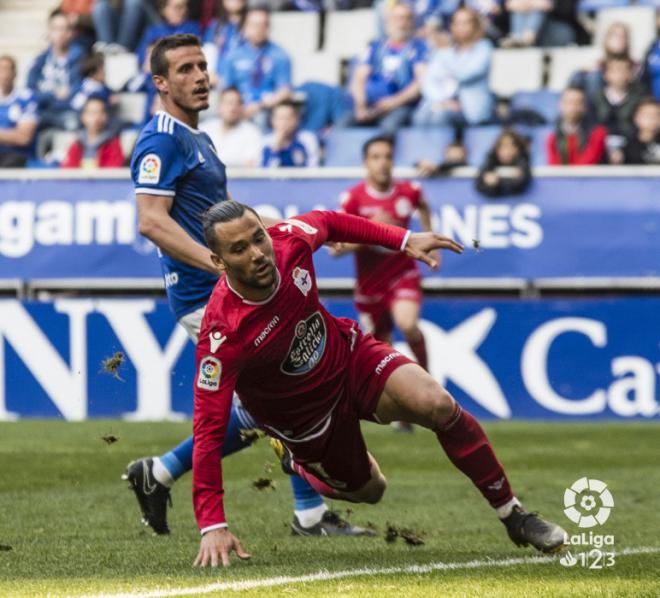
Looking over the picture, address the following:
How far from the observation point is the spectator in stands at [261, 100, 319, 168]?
15859 mm

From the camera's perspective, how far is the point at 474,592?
556 cm

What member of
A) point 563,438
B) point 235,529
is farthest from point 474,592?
point 563,438

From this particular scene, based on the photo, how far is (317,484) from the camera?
7.14 metres

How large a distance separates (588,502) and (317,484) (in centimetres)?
244

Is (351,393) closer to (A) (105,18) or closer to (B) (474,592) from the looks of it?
(B) (474,592)

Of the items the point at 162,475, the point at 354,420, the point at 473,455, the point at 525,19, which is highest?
the point at 525,19

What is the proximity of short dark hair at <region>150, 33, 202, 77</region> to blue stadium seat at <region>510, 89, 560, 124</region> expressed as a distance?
352 inches

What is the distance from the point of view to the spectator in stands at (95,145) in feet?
53.6

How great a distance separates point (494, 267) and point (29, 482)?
19.4 feet

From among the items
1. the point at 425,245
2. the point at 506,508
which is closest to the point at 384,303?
the point at 425,245

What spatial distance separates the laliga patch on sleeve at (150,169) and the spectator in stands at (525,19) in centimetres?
1024

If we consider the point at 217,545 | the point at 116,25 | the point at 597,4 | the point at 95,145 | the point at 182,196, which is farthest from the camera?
the point at 116,25

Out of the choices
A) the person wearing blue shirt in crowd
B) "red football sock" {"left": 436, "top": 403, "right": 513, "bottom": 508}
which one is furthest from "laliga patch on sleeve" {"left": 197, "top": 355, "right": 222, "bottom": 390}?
the person wearing blue shirt in crowd

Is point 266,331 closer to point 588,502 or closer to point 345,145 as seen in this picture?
point 588,502
